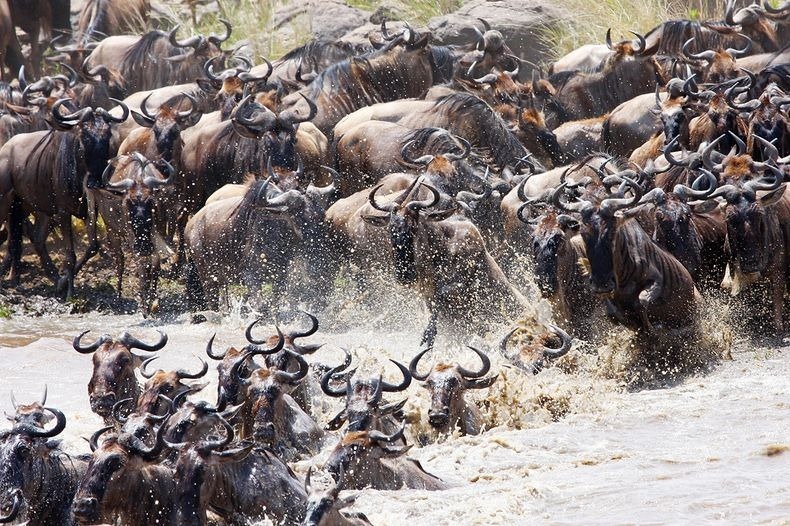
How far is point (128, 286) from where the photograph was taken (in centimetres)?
1514

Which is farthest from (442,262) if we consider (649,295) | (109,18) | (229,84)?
(109,18)

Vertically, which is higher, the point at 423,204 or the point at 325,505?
the point at 325,505

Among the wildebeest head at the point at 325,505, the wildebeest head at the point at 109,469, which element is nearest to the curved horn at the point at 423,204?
the wildebeest head at the point at 109,469

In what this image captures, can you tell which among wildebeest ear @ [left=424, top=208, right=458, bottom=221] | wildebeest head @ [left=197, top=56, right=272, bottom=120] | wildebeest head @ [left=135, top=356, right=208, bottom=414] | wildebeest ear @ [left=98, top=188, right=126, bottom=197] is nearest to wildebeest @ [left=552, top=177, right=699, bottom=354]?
wildebeest ear @ [left=424, top=208, right=458, bottom=221]

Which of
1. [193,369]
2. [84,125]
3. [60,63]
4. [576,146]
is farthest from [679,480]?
[60,63]

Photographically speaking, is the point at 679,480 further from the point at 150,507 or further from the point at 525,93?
the point at 525,93

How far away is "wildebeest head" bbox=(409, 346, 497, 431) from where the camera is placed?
9.27 metres

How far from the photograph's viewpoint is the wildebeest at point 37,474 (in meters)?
7.24

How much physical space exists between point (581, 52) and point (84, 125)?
578cm

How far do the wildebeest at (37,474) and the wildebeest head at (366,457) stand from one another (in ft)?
4.22

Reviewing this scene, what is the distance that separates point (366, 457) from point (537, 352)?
9.58ft

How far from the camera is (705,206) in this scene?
11602 mm

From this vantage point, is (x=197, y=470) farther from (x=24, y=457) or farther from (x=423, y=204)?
(x=423, y=204)

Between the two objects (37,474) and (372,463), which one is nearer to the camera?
(37,474)
